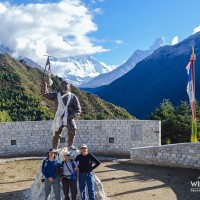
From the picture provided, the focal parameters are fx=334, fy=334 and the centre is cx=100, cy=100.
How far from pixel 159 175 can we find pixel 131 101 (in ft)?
397

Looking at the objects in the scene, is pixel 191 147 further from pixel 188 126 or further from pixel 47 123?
pixel 188 126

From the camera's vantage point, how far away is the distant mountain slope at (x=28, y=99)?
157 feet

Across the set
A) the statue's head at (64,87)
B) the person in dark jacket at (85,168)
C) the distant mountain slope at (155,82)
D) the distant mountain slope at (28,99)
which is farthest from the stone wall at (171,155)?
the distant mountain slope at (155,82)

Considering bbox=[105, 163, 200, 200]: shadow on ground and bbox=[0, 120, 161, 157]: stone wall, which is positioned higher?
bbox=[0, 120, 161, 157]: stone wall

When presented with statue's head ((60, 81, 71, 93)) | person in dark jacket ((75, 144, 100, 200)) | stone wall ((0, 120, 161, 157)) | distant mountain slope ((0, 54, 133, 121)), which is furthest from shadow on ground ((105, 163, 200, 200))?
distant mountain slope ((0, 54, 133, 121))

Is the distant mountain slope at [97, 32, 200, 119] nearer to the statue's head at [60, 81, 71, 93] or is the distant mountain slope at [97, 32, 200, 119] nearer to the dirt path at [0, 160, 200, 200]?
the dirt path at [0, 160, 200, 200]

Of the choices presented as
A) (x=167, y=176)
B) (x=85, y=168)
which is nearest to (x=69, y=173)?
(x=85, y=168)

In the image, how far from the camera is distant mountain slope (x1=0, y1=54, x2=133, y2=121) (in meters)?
47.8

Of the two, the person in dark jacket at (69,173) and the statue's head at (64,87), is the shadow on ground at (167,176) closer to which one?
the person in dark jacket at (69,173)

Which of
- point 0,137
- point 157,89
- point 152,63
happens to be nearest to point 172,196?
point 0,137

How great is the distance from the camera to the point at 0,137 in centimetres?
1236

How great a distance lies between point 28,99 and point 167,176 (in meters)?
43.7

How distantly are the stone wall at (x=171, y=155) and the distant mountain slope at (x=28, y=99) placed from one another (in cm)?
3298

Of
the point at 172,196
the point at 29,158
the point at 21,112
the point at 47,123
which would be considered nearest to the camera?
the point at 172,196
